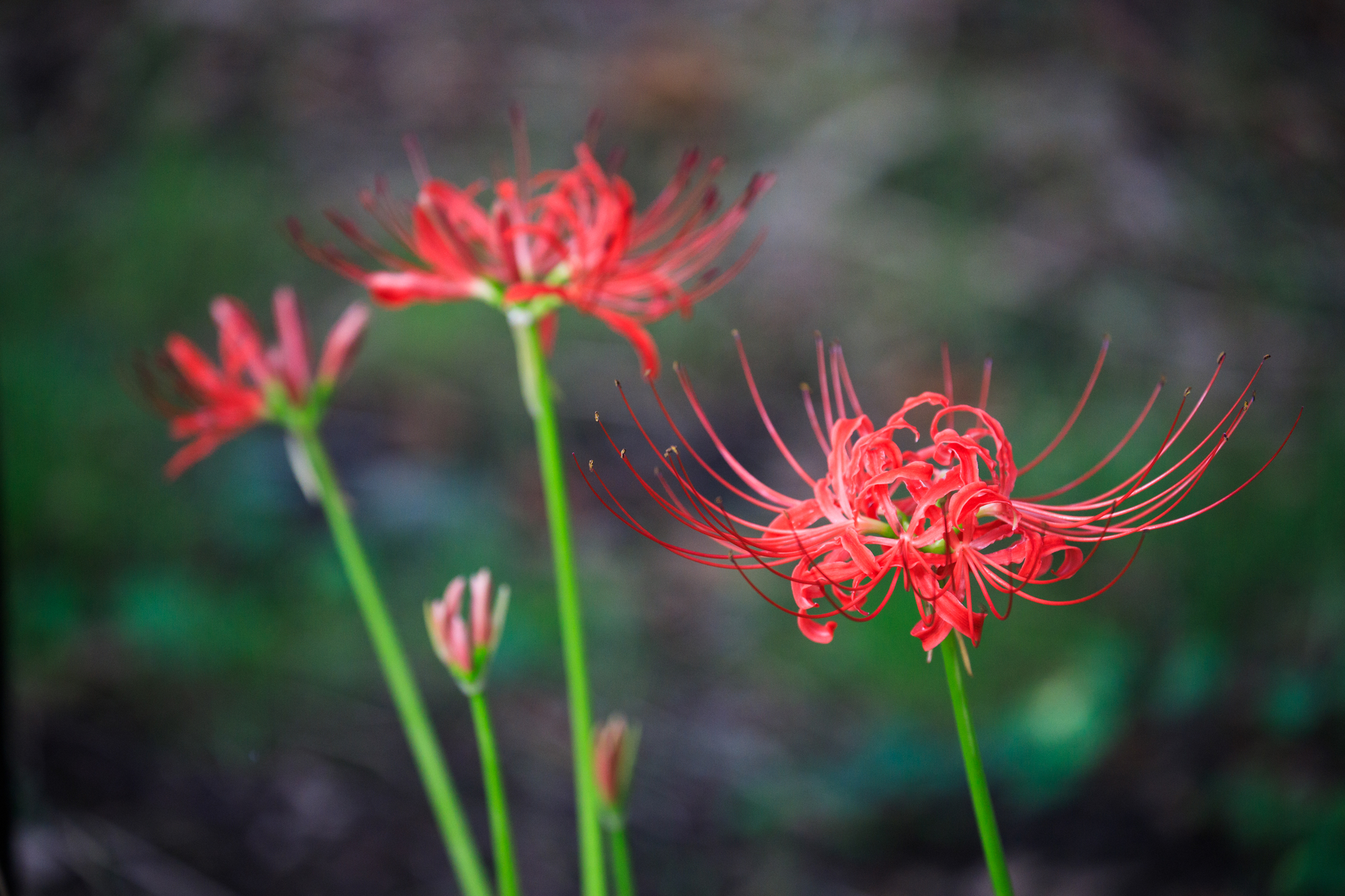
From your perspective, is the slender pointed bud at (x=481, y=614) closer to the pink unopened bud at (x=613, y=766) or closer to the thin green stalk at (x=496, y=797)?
the thin green stalk at (x=496, y=797)

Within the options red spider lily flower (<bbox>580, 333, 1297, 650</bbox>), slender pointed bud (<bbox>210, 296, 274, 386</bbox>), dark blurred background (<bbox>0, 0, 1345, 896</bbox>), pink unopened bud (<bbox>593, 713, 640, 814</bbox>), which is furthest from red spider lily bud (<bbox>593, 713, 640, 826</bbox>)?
dark blurred background (<bbox>0, 0, 1345, 896</bbox>)

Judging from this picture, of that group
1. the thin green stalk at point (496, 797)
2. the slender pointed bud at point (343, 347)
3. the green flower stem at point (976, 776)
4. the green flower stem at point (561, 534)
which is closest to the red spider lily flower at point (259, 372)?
the slender pointed bud at point (343, 347)

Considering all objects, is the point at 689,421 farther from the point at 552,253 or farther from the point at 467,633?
the point at 467,633

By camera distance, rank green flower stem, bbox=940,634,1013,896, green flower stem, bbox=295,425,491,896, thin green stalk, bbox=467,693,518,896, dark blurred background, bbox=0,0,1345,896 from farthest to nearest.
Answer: dark blurred background, bbox=0,0,1345,896
green flower stem, bbox=295,425,491,896
thin green stalk, bbox=467,693,518,896
green flower stem, bbox=940,634,1013,896

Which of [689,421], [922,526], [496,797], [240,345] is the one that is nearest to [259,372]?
[240,345]

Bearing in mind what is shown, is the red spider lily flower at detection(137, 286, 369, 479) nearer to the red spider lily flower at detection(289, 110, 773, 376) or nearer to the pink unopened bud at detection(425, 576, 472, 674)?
the red spider lily flower at detection(289, 110, 773, 376)

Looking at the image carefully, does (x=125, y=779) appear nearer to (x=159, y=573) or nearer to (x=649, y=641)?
(x=159, y=573)

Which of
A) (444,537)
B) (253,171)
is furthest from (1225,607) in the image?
(253,171)
